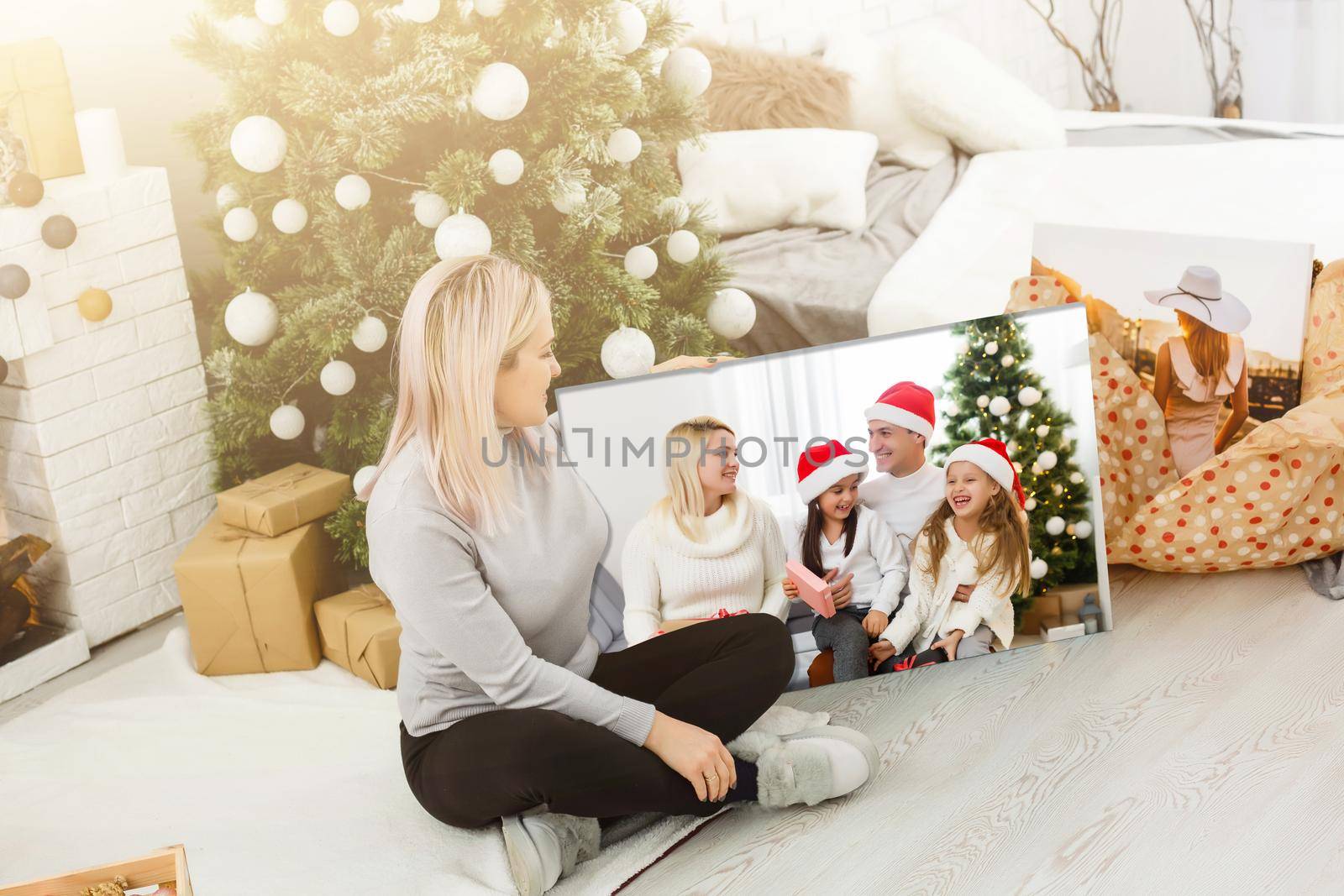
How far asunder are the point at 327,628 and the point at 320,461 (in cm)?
43

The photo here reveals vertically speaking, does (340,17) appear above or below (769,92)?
above

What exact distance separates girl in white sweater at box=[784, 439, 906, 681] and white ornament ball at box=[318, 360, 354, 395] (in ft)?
2.80

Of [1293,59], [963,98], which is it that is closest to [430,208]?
[963,98]

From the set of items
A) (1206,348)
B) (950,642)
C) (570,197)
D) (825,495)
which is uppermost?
(570,197)

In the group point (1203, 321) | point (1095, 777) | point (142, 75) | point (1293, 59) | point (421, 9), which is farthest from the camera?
point (1293, 59)

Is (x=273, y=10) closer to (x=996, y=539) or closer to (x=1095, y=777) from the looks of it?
(x=996, y=539)

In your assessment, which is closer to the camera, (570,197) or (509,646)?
(509,646)

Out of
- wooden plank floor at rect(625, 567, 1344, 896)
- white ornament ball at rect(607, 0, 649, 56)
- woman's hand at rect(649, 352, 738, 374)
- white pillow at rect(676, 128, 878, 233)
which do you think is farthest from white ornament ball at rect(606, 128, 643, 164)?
wooden plank floor at rect(625, 567, 1344, 896)

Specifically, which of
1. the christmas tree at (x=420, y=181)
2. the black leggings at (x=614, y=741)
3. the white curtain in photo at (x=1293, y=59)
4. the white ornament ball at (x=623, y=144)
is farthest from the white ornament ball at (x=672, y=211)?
the white curtain in photo at (x=1293, y=59)

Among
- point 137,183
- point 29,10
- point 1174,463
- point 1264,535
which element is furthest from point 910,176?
point 29,10

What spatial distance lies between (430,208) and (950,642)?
3.65 feet

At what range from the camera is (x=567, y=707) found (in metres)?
1.46

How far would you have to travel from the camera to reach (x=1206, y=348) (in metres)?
2.06

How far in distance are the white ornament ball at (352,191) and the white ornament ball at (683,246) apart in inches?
21.8
